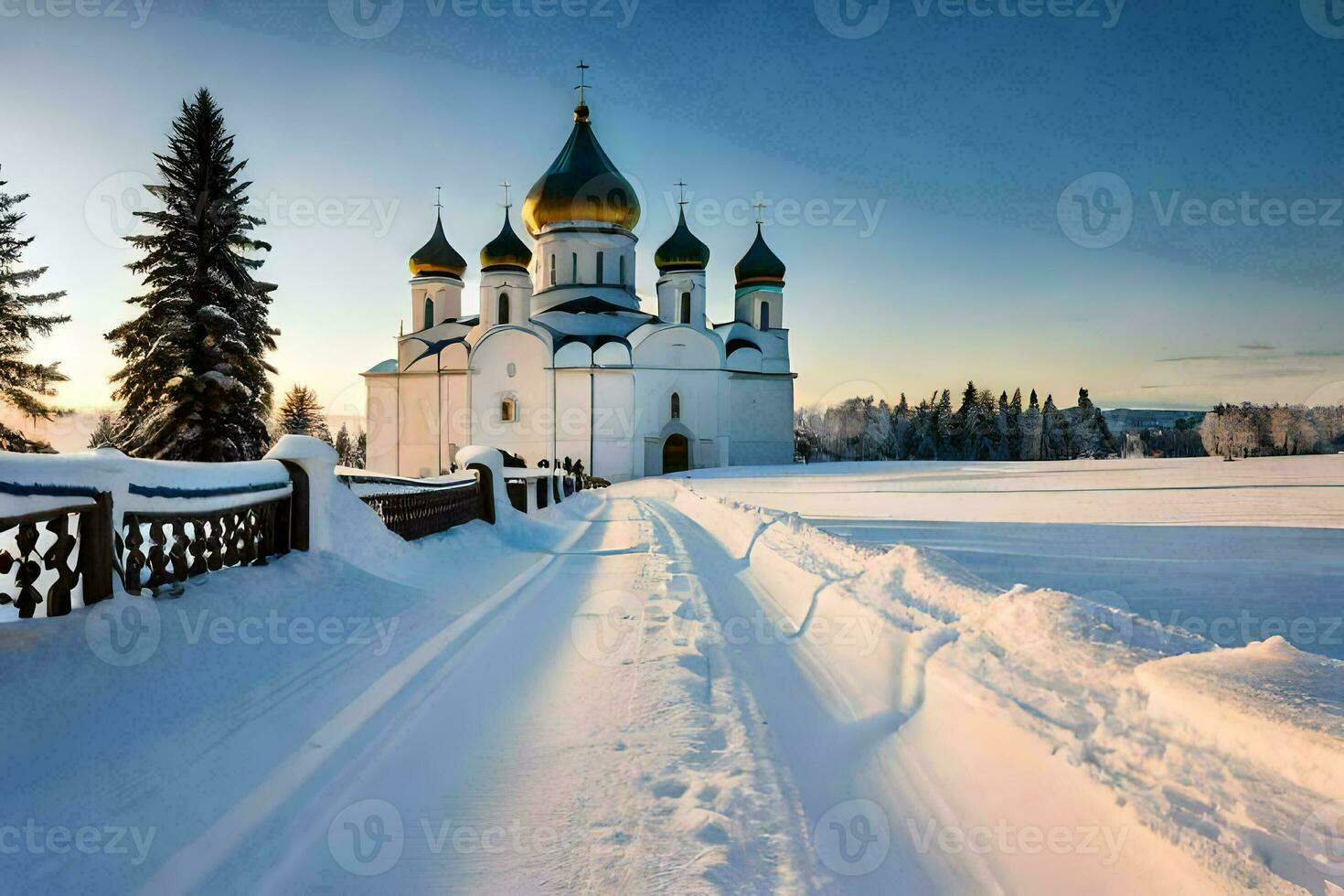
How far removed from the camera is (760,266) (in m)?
51.2

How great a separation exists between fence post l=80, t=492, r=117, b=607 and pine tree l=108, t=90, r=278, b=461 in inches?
656

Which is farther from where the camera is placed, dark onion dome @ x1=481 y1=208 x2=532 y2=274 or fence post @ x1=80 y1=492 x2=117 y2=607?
dark onion dome @ x1=481 y1=208 x2=532 y2=274

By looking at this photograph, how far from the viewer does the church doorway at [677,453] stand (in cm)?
4616

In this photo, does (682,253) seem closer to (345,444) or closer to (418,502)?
(418,502)

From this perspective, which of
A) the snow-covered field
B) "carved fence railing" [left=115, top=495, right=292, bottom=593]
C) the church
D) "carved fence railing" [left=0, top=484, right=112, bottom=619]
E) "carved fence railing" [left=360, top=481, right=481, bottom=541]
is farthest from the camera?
the church

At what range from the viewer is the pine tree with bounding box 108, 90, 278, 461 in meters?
18.8

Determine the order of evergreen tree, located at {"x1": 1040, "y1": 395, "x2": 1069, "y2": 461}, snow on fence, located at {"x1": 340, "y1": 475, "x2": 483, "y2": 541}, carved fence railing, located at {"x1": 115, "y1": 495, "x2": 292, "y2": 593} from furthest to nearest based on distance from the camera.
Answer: evergreen tree, located at {"x1": 1040, "y1": 395, "x2": 1069, "y2": 461} < snow on fence, located at {"x1": 340, "y1": 475, "x2": 483, "y2": 541} < carved fence railing, located at {"x1": 115, "y1": 495, "x2": 292, "y2": 593}

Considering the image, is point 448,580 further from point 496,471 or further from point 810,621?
point 496,471

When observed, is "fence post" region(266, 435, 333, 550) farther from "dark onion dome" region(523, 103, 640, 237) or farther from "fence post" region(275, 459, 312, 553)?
"dark onion dome" region(523, 103, 640, 237)

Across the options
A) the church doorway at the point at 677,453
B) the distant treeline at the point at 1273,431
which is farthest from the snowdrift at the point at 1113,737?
the distant treeline at the point at 1273,431

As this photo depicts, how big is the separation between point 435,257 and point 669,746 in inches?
2037

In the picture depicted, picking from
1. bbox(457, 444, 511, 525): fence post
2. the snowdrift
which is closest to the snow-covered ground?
the snowdrift

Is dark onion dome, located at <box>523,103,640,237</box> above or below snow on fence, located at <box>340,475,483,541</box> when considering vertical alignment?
above

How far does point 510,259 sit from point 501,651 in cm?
4373
